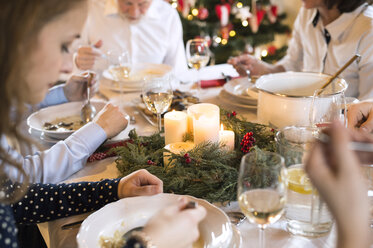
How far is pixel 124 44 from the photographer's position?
265cm

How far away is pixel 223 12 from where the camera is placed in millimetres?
3551

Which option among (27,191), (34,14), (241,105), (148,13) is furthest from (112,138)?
(148,13)

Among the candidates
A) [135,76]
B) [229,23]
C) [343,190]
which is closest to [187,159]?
[343,190]

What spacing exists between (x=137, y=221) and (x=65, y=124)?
77 centimetres

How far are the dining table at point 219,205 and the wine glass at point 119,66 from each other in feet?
0.21

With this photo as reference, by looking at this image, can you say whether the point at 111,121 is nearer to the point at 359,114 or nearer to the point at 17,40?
the point at 17,40

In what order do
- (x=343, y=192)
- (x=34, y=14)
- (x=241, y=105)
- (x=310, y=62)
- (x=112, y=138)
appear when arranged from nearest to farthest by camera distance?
(x=343, y=192)
(x=34, y=14)
(x=112, y=138)
(x=241, y=105)
(x=310, y=62)

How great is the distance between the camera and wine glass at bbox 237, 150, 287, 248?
27.8 inches

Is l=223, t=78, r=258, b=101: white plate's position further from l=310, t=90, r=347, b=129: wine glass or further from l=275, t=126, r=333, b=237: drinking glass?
l=275, t=126, r=333, b=237: drinking glass

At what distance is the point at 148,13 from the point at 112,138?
4.94ft

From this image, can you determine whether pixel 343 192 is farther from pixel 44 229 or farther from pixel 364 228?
pixel 44 229

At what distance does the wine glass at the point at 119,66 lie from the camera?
5.71 feet

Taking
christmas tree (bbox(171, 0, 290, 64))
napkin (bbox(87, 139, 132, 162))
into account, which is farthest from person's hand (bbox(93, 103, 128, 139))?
christmas tree (bbox(171, 0, 290, 64))

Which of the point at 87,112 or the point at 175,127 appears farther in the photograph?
the point at 87,112
